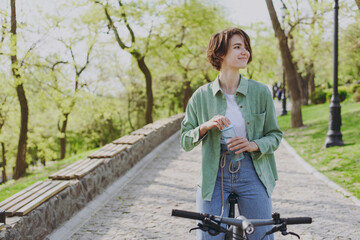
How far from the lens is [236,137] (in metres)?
2.24

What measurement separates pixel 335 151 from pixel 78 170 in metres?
7.11

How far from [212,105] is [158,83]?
3505cm

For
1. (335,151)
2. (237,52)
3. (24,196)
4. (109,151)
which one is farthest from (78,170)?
(335,151)

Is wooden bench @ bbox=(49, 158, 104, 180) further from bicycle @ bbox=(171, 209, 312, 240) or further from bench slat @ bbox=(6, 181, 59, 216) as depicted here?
bicycle @ bbox=(171, 209, 312, 240)

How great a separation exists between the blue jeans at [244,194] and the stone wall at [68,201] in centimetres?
251

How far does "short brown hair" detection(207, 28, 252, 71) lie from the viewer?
246cm

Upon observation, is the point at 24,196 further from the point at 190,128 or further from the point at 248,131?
the point at 248,131

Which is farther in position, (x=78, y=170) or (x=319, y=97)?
(x=319, y=97)

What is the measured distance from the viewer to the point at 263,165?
2449mm

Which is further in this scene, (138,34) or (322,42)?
(322,42)

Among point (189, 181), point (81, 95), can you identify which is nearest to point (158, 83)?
point (81, 95)

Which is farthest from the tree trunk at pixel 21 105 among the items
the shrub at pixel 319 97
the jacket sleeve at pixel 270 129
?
the shrub at pixel 319 97

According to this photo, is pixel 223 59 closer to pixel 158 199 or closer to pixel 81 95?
pixel 158 199

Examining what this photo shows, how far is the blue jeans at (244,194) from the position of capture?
91.5 inches
